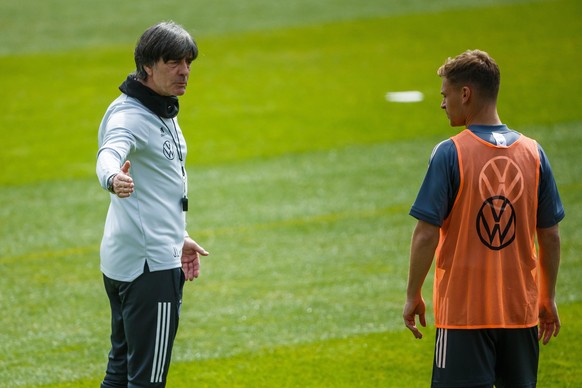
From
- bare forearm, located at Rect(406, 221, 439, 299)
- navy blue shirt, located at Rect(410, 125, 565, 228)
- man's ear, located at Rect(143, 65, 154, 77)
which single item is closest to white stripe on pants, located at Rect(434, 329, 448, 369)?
bare forearm, located at Rect(406, 221, 439, 299)

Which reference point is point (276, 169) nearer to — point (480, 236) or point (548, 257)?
point (548, 257)

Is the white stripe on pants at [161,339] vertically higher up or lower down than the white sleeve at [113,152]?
lower down

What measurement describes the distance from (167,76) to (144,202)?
1.85 ft

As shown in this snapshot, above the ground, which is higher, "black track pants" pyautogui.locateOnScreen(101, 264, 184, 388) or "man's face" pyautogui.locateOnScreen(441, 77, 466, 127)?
"man's face" pyautogui.locateOnScreen(441, 77, 466, 127)

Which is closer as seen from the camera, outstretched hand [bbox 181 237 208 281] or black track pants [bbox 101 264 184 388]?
black track pants [bbox 101 264 184 388]

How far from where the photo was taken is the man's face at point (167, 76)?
4.41 metres

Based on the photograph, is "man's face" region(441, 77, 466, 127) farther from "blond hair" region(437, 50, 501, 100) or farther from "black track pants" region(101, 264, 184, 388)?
"black track pants" region(101, 264, 184, 388)

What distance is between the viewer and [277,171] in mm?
11773

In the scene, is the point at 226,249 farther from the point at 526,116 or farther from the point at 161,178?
the point at 526,116

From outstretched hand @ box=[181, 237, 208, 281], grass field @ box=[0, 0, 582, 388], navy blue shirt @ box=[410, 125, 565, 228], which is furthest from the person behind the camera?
grass field @ box=[0, 0, 582, 388]

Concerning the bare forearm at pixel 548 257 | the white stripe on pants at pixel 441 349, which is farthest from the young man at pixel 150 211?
the bare forearm at pixel 548 257

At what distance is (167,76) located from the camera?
174 inches

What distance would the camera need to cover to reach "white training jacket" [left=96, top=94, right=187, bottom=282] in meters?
4.41

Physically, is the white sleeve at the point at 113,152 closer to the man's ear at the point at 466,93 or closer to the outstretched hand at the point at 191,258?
the outstretched hand at the point at 191,258
